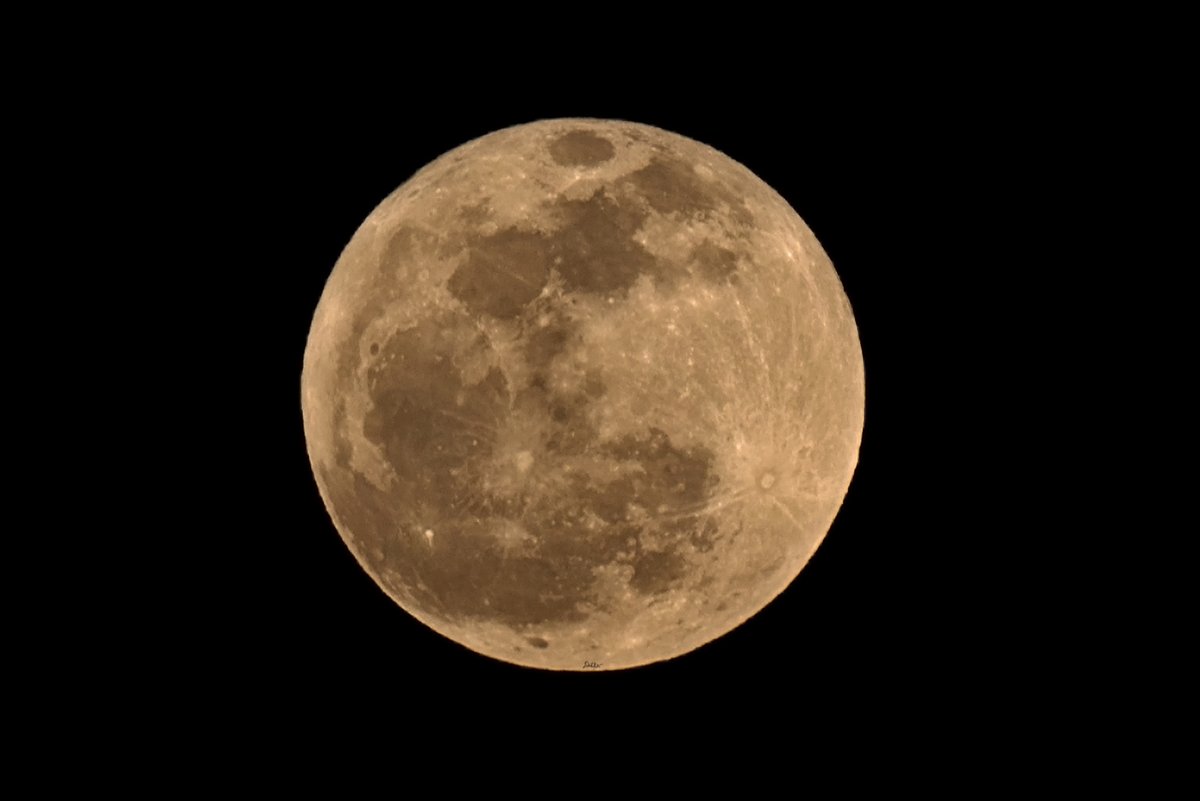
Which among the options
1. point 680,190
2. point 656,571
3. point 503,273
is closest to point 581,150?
point 680,190

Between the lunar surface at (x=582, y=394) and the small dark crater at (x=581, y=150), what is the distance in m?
0.01

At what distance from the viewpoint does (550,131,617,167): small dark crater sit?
3855 mm

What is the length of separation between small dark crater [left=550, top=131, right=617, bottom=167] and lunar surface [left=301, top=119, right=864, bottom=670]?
0.04ft

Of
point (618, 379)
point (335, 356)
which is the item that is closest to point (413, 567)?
point (335, 356)

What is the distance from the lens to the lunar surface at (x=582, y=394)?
3.49 m

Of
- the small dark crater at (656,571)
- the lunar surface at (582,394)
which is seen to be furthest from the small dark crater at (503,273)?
the small dark crater at (656,571)

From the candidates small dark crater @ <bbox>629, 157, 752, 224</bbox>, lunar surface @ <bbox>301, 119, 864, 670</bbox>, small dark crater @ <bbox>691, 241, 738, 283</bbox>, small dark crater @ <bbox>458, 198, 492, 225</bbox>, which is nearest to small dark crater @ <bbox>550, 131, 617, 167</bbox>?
lunar surface @ <bbox>301, 119, 864, 670</bbox>

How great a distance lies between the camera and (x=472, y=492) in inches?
141

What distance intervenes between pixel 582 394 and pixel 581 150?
1.13 meters

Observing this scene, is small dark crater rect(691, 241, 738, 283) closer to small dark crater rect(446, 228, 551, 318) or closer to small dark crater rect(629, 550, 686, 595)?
small dark crater rect(446, 228, 551, 318)

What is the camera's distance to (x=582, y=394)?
136 inches

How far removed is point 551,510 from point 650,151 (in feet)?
5.26

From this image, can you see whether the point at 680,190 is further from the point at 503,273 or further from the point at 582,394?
the point at 582,394

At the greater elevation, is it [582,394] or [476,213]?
[476,213]
